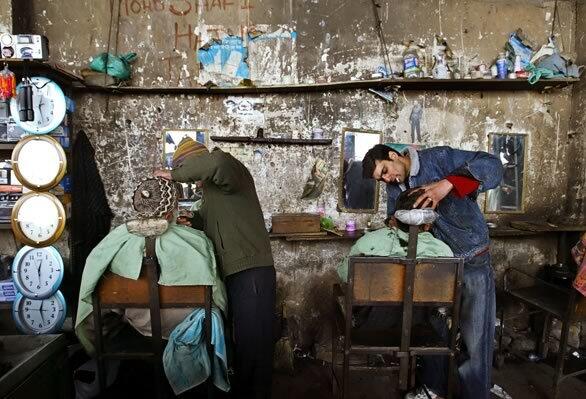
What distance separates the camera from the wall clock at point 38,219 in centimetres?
240

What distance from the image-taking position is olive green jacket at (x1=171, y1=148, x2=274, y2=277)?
6.26ft

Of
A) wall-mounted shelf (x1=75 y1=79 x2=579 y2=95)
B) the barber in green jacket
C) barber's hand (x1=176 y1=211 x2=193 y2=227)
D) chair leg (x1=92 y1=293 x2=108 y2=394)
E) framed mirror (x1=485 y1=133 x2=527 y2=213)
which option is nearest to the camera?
chair leg (x1=92 y1=293 x2=108 y2=394)

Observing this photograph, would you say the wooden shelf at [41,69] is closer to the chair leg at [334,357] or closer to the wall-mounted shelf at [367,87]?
the wall-mounted shelf at [367,87]

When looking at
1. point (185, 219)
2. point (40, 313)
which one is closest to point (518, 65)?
point (185, 219)

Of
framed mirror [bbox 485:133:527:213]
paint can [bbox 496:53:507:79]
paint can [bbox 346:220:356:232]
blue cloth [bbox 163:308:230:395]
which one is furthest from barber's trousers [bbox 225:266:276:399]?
paint can [bbox 496:53:507:79]

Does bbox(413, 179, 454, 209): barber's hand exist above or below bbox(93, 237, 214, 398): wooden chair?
above

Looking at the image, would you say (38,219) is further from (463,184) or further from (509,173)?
(509,173)

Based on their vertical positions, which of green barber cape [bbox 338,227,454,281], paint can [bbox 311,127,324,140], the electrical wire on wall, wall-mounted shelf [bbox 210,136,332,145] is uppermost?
the electrical wire on wall

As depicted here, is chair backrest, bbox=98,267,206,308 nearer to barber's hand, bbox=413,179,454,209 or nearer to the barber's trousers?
the barber's trousers

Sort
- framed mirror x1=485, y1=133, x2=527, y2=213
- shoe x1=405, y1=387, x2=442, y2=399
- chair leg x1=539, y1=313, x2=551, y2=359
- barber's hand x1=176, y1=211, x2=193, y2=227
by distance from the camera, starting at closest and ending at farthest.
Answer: barber's hand x1=176, y1=211, x2=193, y2=227, shoe x1=405, y1=387, x2=442, y2=399, chair leg x1=539, y1=313, x2=551, y2=359, framed mirror x1=485, y1=133, x2=527, y2=213

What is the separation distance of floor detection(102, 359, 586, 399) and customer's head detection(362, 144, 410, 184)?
1.53 m

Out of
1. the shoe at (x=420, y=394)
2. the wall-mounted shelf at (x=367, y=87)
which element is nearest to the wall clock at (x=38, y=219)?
the wall-mounted shelf at (x=367, y=87)

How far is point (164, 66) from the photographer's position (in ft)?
9.80

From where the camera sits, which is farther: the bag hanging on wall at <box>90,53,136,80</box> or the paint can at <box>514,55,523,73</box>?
the paint can at <box>514,55,523,73</box>
